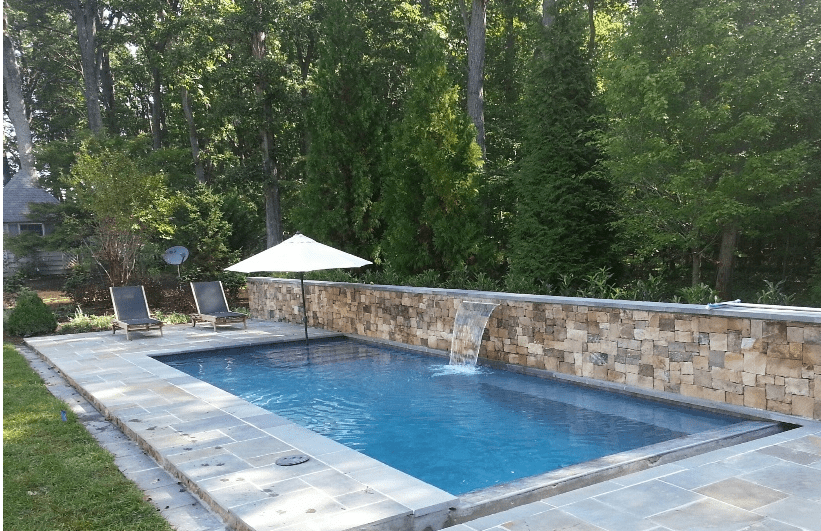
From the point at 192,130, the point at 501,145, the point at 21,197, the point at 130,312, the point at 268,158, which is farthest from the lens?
the point at 21,197

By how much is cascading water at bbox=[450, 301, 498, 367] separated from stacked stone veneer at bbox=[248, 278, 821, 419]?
12 cm

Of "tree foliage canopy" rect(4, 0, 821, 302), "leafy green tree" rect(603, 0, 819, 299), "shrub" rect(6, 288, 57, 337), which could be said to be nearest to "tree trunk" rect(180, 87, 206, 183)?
"tree foliage canopy" rect(4, 0, 821, 302)

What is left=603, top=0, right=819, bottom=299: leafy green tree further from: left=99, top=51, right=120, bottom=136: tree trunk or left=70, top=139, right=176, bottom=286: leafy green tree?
left=99, top=51, right=120, bottom=136: tree trunk

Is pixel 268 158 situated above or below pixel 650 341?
above

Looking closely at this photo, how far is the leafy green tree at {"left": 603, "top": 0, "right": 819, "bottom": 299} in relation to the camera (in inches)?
384

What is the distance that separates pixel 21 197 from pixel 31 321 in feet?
55.4

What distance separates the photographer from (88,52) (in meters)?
26.9

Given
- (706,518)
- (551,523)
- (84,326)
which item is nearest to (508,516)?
(551,523)

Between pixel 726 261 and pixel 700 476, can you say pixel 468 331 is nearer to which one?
pixel 726 261

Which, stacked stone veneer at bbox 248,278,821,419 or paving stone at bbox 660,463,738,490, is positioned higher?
stacked stone veneer at bbox 248,278,821,419

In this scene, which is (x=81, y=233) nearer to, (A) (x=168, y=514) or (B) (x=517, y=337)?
(B) (x=517, y=337)

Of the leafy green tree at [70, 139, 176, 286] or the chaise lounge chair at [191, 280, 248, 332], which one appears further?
the leafy green tree at [70, 139, 176, 286]

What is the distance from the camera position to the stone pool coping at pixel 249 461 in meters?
4.40

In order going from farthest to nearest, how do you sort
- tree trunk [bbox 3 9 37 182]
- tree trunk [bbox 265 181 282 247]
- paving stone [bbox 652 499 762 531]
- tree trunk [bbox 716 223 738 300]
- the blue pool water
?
tree trunk [bbox 3 9 37 182] → tree trunk [bbox 265 181 282 247] → tree trunk [bbox 716 223 738 300] → the blue pool water → paving stone [bbox 652 499 762 531]
